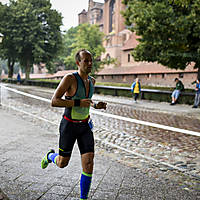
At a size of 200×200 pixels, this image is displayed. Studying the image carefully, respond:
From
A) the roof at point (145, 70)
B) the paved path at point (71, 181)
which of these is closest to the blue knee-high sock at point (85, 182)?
the paved path at point (71, 181)

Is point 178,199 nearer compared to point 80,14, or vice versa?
point 178,199

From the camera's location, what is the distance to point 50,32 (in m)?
34.3

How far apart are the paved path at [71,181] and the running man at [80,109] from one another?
2.29ft

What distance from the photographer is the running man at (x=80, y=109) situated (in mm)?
2744

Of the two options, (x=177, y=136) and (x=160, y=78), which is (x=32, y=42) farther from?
(x=177, y=136)

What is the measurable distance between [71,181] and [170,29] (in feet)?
43.4

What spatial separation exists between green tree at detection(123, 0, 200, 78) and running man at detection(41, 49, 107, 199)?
513 inches

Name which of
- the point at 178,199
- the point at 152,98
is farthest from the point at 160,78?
the point at 178,199

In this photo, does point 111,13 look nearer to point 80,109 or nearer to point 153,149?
point 153,149

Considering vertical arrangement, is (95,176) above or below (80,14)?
below

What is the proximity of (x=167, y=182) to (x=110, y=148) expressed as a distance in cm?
198

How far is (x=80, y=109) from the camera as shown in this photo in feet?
9.22

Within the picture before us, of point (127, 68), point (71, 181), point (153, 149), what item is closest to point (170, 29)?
point (153, 149)

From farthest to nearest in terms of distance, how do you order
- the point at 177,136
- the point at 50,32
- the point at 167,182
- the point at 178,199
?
the point at 50,32 < the point at 177,136 < the point at 167,182 < the point at 178,199
